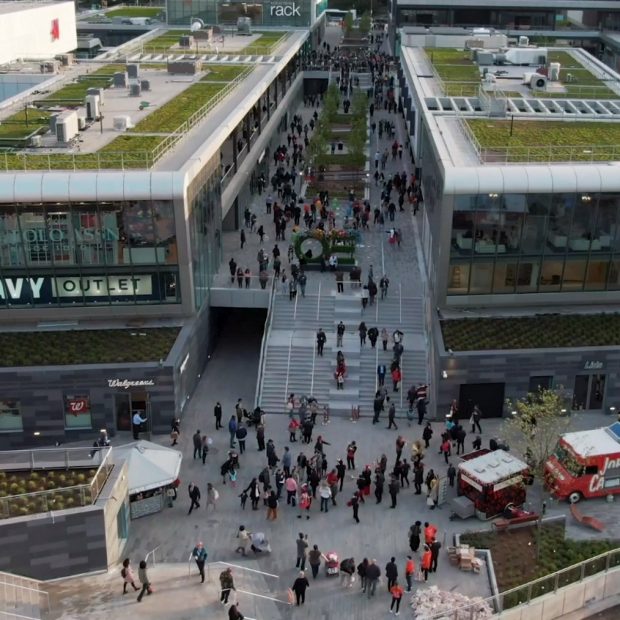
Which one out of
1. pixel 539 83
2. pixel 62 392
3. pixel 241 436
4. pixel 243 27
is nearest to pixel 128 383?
pixel 62 392

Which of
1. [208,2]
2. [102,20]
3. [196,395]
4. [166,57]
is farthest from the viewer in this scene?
[102,20]

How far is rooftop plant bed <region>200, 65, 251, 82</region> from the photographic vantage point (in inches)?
2474

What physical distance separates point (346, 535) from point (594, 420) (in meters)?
12.8

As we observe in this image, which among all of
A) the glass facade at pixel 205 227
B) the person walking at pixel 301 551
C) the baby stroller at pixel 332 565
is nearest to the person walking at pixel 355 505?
the baby stroller at pixel 332 565

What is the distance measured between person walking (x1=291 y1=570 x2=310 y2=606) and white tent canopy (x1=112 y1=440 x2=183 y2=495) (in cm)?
626

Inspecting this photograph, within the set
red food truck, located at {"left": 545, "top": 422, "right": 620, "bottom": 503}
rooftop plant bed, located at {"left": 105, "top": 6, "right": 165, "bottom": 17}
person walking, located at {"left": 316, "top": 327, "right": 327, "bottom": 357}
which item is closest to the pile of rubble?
red food truck, located at {"left": 545, "top": 422, "right": 620, "bottom": 503}

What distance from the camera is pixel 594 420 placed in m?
37.1

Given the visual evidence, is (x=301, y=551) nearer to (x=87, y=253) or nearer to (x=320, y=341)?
(x=320, y=341)

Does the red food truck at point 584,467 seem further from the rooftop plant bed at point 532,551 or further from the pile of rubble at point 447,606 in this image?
the pile of rubble at point 447,606

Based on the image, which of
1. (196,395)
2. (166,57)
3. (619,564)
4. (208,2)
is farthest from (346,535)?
(208,2)

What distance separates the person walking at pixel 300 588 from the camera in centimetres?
2578

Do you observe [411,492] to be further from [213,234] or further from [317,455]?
[213,234]

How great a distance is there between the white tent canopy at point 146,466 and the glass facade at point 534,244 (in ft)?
48.6

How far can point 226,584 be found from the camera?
83.8ft
